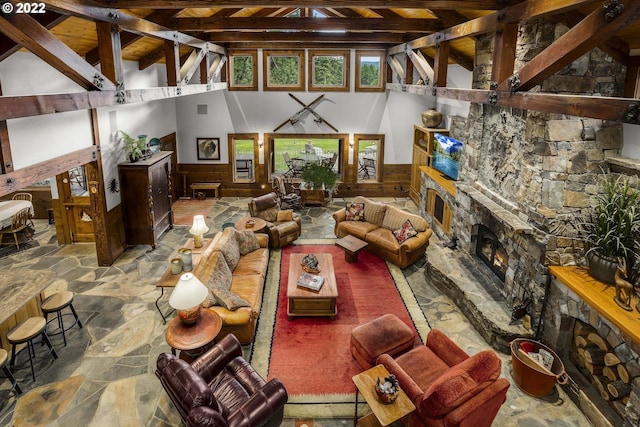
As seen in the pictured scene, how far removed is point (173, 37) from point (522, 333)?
7.96 metres

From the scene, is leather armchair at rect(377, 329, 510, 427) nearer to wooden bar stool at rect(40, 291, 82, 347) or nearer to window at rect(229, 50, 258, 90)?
wooden bar stool at rect(40, 291, 82, 347)

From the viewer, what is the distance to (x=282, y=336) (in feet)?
22.7

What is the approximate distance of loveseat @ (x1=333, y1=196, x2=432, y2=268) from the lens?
30.7 ft

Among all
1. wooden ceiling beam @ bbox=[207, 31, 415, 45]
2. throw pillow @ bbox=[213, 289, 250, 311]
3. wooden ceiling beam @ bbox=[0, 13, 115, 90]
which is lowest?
throw pillow @ bbox=[213, 289, 250, 311]

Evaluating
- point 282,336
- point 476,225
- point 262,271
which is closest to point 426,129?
point 476,225

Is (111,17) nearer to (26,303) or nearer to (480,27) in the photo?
(26,303)

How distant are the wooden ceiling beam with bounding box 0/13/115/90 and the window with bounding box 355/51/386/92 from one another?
9.37m

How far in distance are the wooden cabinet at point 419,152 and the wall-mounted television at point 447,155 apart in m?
0.27

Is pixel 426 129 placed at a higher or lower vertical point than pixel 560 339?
higher

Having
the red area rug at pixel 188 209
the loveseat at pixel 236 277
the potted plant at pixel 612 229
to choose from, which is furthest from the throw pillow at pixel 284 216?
the potted plant at pixel 612 229

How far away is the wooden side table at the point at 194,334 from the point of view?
5500 mm

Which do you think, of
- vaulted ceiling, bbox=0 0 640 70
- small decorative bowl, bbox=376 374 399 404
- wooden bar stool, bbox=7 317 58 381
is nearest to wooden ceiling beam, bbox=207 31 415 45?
vaulted ceiling, bbox=0 0 640 70

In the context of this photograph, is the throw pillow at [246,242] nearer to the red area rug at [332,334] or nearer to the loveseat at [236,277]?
the loveseat at [236,277]

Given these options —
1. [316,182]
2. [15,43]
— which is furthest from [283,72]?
[15,43]
